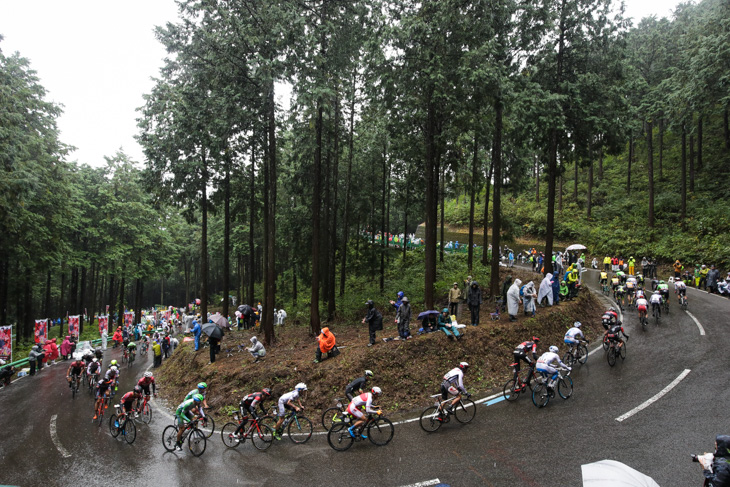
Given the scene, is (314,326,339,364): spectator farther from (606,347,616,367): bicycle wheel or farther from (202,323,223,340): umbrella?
(606,347,616,367): bicycle wheel

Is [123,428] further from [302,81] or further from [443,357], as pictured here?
[302,81]

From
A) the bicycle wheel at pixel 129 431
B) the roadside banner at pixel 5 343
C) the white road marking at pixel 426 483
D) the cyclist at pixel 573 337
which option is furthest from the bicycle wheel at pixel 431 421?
the roadside banner at pixel 5 343

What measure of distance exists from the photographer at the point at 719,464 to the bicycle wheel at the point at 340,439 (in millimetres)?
6787

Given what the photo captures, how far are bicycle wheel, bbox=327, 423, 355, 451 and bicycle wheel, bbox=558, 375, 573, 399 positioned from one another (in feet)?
19.8

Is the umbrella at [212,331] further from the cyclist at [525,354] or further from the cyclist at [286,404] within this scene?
the cyclist at [525,354]

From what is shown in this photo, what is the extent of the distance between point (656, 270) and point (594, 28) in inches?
732

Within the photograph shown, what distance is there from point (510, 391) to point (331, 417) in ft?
17.0

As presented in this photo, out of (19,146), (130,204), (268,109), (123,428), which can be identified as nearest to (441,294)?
(268,109)

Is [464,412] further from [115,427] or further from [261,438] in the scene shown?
[115,427]

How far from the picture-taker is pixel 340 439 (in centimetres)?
980

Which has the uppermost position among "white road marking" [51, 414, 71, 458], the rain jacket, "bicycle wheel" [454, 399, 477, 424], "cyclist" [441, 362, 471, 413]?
the rain jacket

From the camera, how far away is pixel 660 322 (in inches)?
677

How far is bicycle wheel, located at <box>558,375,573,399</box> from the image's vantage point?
11219 millimetres

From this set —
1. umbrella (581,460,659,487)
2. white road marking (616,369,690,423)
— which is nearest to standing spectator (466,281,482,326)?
white road marking (616,369,690,423)
